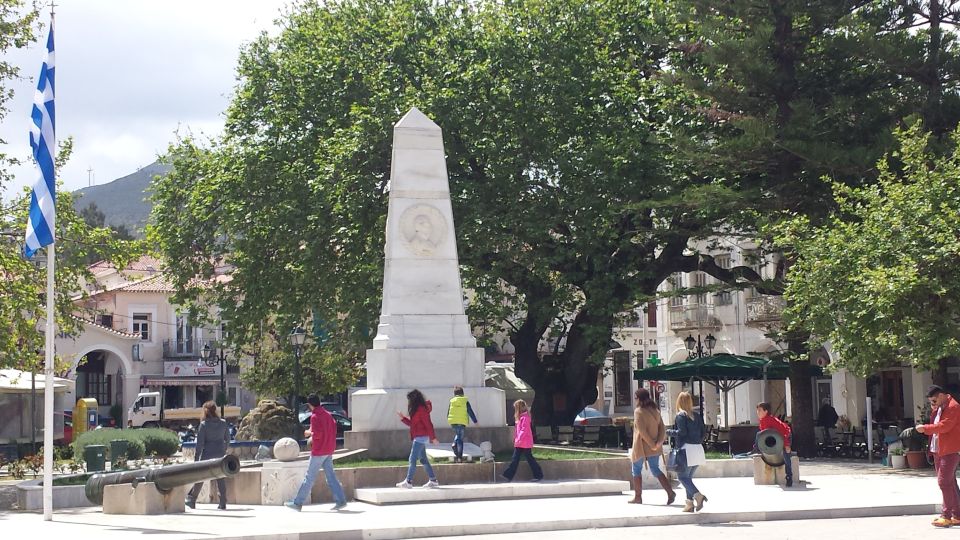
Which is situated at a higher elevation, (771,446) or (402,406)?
(402,406)

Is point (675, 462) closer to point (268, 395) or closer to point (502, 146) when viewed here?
point (502, 146)

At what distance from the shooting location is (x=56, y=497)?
19.5m

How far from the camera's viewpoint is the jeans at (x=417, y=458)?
60.6 feet

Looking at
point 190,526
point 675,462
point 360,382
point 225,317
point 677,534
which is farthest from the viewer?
point 360,382

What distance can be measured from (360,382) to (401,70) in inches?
1671

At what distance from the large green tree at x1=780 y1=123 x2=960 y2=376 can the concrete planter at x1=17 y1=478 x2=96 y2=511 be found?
1449 centimetres

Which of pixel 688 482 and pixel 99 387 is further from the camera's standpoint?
pixel 99 387

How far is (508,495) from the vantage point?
1888cm

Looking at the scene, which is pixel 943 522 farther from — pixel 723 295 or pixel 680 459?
pixel 723 295

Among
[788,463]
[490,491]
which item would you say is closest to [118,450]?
[490,491]

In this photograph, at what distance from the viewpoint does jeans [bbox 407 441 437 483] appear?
1847cm

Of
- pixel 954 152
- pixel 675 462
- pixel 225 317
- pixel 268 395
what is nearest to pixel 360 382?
pixel 268 395

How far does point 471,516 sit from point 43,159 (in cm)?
755

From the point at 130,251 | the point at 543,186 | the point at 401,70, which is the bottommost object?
the point at 130,251
